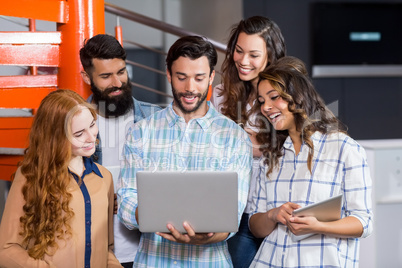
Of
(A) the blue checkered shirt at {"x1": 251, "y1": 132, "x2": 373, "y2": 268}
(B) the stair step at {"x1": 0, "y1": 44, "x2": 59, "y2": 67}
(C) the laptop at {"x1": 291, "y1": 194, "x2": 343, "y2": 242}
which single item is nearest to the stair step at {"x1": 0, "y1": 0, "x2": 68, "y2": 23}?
(B) the stair step at {"x1": 0, "y1": 44, "x2": 59, "y2": 67}

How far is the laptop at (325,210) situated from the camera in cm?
166

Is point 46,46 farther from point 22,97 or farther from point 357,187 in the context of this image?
point 357,187

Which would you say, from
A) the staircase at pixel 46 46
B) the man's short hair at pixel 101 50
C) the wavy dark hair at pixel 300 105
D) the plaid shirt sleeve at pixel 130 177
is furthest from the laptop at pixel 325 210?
the staircase at pixel 46 46

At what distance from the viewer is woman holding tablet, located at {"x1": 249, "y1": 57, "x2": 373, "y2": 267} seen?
70.1 inches

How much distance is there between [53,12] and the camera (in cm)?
241

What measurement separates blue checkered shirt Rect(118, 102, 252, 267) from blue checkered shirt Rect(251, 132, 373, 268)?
15 cm

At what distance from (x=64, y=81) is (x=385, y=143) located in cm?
183

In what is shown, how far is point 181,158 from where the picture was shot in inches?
74.5

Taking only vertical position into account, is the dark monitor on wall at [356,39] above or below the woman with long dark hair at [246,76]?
above

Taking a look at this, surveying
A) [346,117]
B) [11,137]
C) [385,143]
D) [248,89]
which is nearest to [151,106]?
[248,89]

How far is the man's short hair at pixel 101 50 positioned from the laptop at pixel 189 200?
2.39 feet

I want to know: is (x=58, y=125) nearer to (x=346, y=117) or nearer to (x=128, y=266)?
(x=128, y=266)

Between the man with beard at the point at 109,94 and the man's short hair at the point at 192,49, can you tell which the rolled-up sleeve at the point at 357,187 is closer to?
the man's short hair at the point at 192,49

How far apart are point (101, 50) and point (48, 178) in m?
0.67
